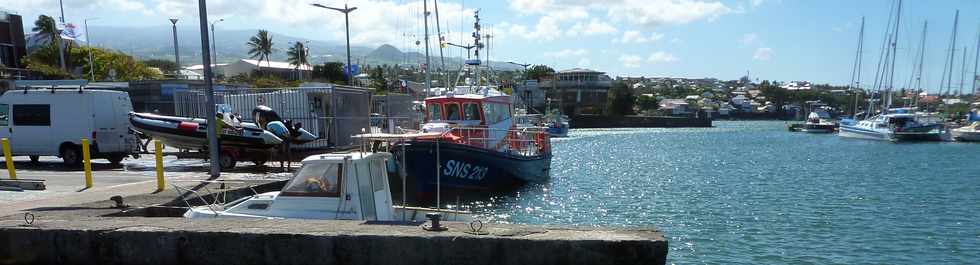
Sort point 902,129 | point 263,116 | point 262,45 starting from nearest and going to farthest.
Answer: point 263,116
point 902,129
point 262,45

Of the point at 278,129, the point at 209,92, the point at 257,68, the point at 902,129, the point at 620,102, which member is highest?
the point at 257,68

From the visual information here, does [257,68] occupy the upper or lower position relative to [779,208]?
upper

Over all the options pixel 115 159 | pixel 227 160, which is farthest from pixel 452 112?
pixel 115 159

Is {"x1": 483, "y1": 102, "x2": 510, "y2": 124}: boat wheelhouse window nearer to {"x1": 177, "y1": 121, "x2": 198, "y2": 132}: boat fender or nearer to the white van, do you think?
{"x1": 177, "y1": 121, "x2": 198, "y2": 132}: boat fender

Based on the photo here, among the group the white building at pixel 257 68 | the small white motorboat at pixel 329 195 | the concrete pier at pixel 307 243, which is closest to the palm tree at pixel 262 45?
the white building at pixel 257 68

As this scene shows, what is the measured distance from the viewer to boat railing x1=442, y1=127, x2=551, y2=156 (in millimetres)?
23578

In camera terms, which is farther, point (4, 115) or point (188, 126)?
point (4, 115)

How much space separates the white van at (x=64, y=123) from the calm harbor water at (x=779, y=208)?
34.2 feet

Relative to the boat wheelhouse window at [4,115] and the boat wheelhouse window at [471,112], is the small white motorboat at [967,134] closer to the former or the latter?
the boat wheelhouse window at [471,112]

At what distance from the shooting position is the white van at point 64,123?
20750 millimetres

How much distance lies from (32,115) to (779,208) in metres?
21.2

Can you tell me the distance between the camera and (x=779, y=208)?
2159 centimetres

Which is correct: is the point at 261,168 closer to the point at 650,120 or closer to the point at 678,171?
the point at 678,171

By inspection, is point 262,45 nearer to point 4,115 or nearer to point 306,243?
point 4,115
